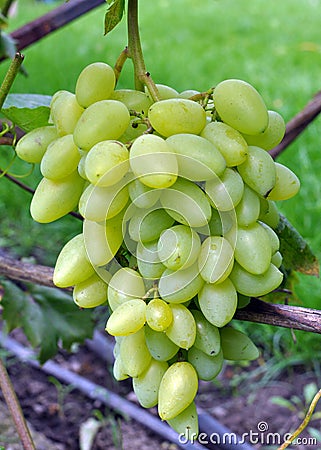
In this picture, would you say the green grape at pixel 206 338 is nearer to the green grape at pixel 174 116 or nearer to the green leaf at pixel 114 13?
the green grape at pixel 174 116

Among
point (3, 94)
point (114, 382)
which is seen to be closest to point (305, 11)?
point (114, 382)

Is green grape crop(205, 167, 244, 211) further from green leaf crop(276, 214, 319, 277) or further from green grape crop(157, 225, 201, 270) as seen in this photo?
green leaf crop(276, 214, 319, 277)

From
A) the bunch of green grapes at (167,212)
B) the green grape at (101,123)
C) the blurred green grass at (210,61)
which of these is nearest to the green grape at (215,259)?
the bunch of green grapes at (167,212)

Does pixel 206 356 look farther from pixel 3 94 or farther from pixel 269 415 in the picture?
pixel 269 415

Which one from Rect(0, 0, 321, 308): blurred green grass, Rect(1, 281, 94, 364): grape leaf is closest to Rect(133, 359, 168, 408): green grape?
Rect(1, 281, 94, 364): grape leaf

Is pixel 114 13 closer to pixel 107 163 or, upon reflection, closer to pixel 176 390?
pixel 107 163
